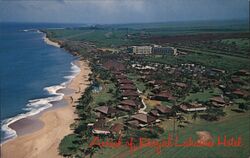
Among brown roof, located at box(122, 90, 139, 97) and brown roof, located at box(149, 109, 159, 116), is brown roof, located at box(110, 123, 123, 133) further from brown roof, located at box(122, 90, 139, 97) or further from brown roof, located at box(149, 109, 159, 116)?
brown roof, located at box(122, 90, 139, 97)

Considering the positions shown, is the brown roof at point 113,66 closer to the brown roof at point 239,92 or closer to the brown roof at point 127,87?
the brown roof at point 127,87

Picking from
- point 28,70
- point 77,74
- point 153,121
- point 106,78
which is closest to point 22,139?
point 153,121

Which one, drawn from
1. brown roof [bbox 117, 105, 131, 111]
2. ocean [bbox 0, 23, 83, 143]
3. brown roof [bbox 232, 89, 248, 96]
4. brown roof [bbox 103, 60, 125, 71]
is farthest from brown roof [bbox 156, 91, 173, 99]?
brown roof [bbox 103, 60, 125, 71]

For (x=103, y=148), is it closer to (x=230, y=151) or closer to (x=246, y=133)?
(x=230, y=151)

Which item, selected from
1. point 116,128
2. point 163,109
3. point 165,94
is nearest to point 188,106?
point 163,109

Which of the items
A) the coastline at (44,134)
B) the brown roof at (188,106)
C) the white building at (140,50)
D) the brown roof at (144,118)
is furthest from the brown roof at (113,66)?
the brown roof at (144,118)

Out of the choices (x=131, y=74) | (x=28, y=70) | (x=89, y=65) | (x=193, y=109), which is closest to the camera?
(x=193, y=109)

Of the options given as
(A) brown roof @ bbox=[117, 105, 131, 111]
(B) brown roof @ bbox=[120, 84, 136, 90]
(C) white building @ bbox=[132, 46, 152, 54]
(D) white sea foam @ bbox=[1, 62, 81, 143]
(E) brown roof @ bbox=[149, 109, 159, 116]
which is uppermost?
(C) white building @ bbox=[132, 46, 152, 54]

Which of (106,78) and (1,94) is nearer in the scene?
(1,94)
